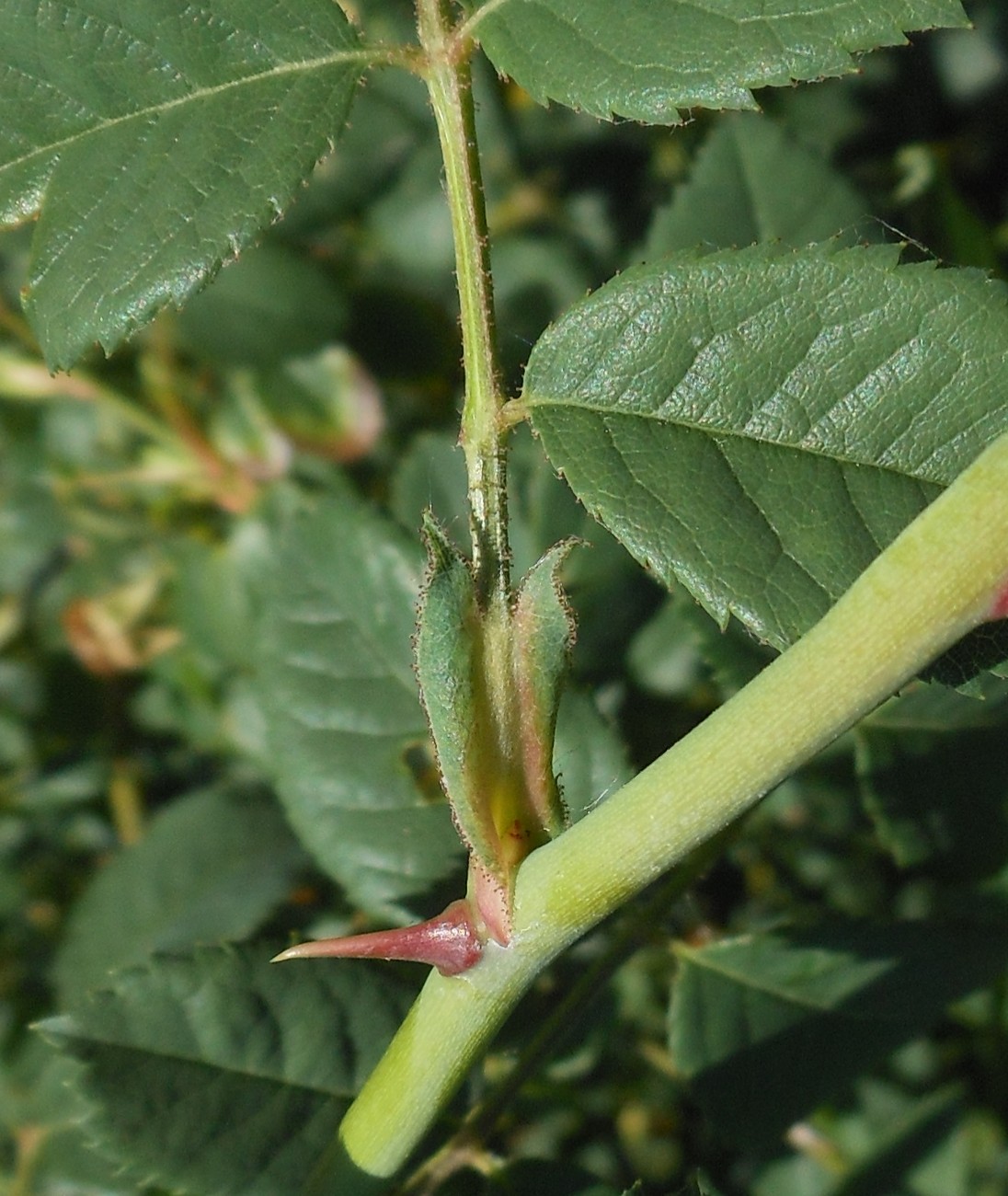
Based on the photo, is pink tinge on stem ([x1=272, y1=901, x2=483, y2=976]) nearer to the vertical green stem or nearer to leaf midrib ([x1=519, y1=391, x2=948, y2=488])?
the vertical green stem

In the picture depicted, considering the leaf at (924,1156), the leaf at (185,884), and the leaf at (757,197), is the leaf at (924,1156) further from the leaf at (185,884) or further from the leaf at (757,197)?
the leaf at (757,197)

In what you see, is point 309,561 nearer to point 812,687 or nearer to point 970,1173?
point 812,687

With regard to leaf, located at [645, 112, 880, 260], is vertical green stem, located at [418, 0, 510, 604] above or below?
above

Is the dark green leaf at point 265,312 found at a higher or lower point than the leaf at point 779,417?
higher

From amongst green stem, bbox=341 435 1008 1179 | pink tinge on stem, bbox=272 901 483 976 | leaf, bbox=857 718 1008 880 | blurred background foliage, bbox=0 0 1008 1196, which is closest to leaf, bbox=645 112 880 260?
blurred background foliage, bbox=0 0 1008 1196

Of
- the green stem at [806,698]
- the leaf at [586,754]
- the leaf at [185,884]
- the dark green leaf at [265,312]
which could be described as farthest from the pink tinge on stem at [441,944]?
the dark green leaf at [265,312]

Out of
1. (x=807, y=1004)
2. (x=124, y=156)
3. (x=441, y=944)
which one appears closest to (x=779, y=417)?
(x=441, y=944)

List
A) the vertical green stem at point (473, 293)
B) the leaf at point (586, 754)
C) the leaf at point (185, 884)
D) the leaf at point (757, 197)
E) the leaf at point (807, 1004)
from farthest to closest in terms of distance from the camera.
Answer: the leaf at point (185, 884) < the leaf at point (757, 197) < the leaf at point (807, 1004) < the leaf at point (586, 754) < the vertical green stem at point (473, 293)
